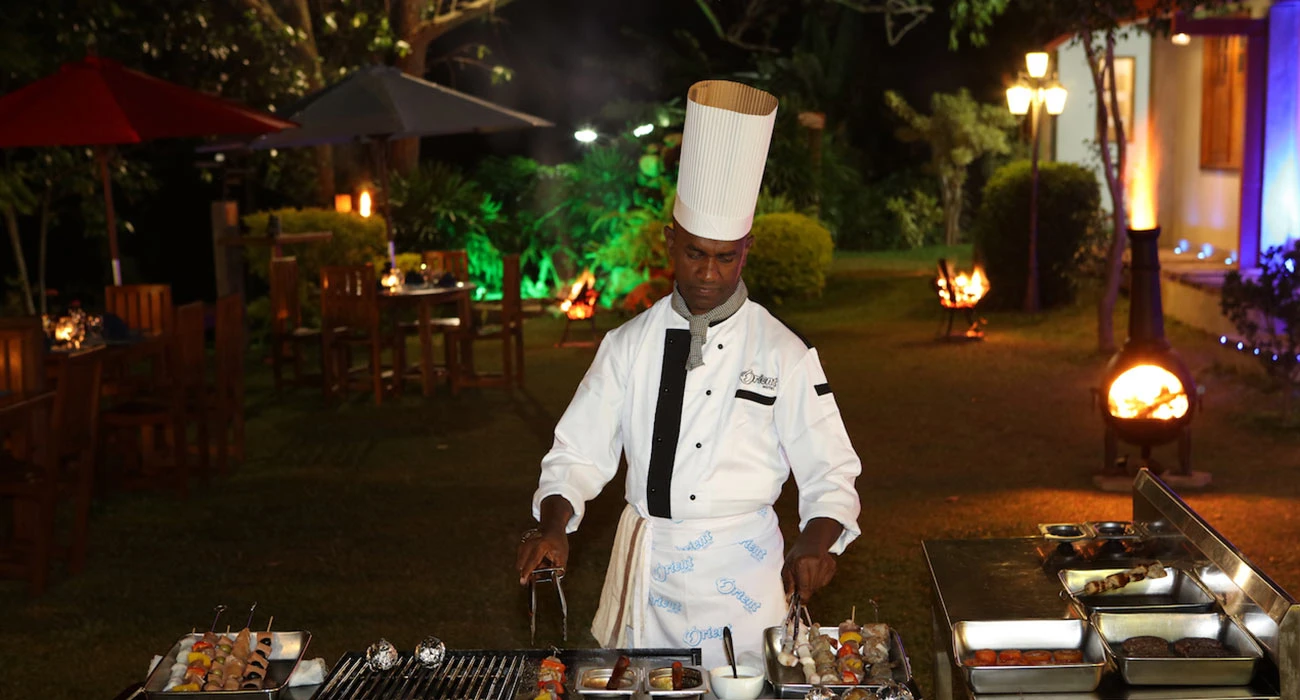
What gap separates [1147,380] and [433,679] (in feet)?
18.0


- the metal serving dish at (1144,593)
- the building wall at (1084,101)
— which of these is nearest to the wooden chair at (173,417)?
the metal serving dish at (1144,593)

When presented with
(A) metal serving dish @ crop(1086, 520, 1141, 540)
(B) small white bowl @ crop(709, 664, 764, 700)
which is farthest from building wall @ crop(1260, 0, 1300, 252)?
(B) small white bowl @ crop(709, 664, 764, 700)

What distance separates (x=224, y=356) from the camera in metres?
8.86

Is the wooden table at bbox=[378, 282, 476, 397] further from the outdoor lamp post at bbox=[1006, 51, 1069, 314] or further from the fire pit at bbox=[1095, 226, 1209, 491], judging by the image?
the outdoor lamp post at bbox=[1006, 51, 1069, 314]

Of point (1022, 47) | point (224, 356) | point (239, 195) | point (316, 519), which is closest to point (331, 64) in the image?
point (239, 195)

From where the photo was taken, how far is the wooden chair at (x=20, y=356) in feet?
23.3

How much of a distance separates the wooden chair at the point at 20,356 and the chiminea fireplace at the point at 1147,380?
18.6ft

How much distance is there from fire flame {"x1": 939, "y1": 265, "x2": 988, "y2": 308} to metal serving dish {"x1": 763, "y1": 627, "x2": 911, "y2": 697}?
1167 centimetres

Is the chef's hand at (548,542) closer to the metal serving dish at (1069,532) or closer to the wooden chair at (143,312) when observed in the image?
the metal serving dish at (1069,532)

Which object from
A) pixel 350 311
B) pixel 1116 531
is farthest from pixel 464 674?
pixel 350 311

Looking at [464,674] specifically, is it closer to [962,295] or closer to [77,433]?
[77,433]

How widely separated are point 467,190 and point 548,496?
15.7 metres

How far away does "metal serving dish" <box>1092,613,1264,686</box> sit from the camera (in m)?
2.78

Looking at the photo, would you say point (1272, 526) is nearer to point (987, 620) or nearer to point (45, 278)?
point (987, 620)
